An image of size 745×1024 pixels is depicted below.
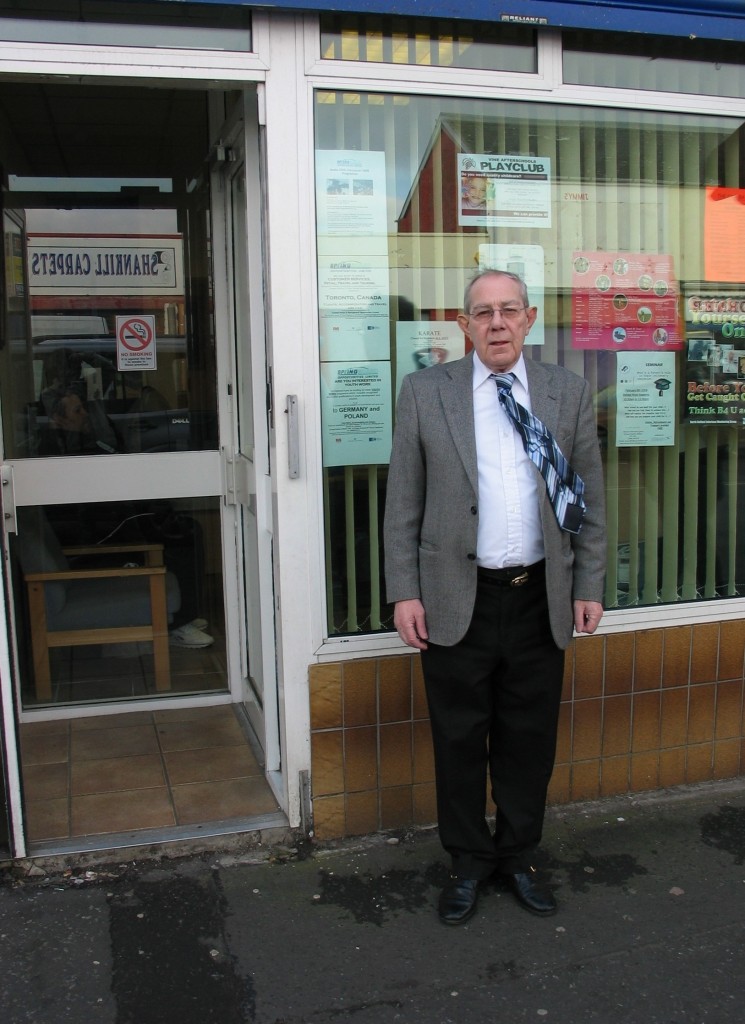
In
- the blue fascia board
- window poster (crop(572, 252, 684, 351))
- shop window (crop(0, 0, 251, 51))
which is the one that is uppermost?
the blue fascia board

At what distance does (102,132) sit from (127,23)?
2.12 m

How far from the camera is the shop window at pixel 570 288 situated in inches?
135

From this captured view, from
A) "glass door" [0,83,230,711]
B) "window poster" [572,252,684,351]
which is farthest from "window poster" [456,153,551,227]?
"glass door" [0,83,230,711]

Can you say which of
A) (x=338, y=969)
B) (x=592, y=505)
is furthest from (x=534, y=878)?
(x=592, y=505)

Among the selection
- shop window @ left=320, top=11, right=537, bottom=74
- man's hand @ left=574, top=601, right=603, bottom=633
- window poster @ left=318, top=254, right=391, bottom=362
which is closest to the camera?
man's hand @ left=574, top=601, right=603, bottom=633

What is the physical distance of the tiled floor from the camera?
11.9 ft

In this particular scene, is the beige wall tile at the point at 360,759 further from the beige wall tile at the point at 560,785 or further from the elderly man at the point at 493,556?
the beige wall tile at the point at 560,785

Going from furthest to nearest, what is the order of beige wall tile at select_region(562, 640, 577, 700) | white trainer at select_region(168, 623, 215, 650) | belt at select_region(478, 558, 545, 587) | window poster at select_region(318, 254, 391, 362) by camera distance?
white trainer at select_region(168, 623, 215, 650), beige wall tile at select_region(562, 640, 577, 700), window poster at select_region(318, 254, 391, 362), belt at select_region(478, 558, 545, 587)

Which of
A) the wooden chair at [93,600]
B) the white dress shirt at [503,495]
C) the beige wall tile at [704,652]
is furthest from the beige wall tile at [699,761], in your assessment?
the wooden chair at [93,600]

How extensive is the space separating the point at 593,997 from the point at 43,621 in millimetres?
3074

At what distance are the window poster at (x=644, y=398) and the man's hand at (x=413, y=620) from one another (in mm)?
1319

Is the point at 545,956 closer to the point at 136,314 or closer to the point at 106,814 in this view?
the point at 106,814

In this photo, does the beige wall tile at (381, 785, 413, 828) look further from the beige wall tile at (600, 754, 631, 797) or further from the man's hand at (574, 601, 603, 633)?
the man's hand at (574, 601, 603, 633)

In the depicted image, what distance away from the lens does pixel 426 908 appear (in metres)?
3.14
